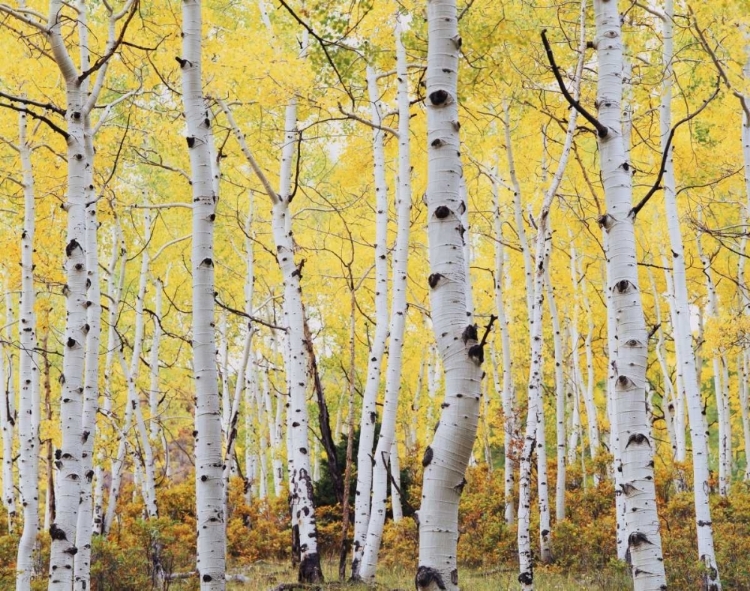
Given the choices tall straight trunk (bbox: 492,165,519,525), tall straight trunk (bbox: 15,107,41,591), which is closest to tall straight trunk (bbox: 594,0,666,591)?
tall straight trunk (bbox: 15,107,41,591)

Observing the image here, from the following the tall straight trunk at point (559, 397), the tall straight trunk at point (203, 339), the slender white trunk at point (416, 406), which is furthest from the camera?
the slender white trunk at point (416, 406)

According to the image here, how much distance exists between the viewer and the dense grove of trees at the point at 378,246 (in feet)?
11.4

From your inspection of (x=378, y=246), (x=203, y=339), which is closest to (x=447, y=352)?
(x=203, y=339)

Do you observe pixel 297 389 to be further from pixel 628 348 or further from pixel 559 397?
pixel 628 348

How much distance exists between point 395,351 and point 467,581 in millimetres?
3516

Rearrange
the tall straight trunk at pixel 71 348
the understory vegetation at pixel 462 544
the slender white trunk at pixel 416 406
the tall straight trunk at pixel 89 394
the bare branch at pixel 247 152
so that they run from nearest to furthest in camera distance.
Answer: the tall straight trunk at pixel 71 348 < the tall straight trunk at pixel 89 394 < the bare branch at pixel 247 152 < the understory vegetation at pixel 462 544 < the slender white trunk at pixel 416 406

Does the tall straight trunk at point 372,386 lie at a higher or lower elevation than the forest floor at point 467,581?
higher

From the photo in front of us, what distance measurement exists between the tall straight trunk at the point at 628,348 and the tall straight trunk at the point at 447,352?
3.39 feet

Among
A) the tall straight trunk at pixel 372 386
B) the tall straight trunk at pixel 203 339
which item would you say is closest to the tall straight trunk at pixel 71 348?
the tall straight trunk at pixel 203 339

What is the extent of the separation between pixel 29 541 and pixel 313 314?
1221 centimetres

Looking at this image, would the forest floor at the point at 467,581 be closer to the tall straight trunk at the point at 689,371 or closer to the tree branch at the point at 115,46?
the tall straight trunk at the point at 689,371

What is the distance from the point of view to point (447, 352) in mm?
2709

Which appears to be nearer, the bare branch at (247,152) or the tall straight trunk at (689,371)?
the tall straight trunk at (689,371)

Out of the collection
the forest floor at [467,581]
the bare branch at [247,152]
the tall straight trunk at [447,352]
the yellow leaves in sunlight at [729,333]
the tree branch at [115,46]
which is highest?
the bare branch at [247,152]
